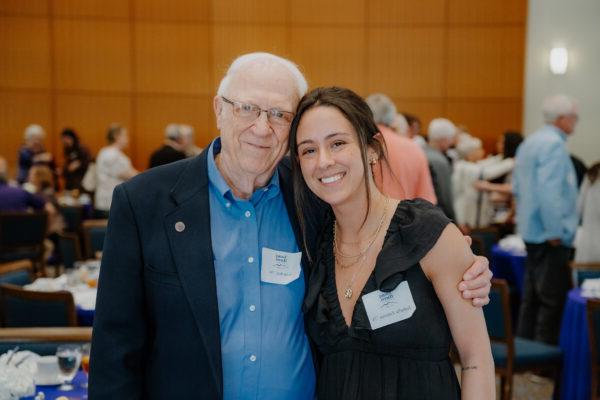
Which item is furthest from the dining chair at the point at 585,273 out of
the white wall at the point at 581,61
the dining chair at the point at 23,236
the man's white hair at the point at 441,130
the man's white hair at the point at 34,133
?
the man's white hair at the point at 34,133

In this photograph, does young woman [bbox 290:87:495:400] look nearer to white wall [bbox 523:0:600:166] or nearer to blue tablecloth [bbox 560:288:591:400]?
blue tablecloth [bbox 560:288:591:400]

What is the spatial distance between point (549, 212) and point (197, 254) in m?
3.86

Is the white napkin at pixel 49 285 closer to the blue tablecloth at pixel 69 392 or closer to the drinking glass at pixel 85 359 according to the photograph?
the drinking glass at pixel 85 359

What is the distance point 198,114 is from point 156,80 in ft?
2.57

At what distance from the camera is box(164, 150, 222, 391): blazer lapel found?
5.39 feet

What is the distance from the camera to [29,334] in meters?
2.80

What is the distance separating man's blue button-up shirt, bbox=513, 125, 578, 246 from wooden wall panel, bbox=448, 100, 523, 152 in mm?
5459

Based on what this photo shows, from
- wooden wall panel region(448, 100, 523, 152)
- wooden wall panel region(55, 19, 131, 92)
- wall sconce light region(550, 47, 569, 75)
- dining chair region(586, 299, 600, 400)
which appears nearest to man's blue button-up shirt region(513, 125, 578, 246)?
dining chair region(586, 299, 600, 400)

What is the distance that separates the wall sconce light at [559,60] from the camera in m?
9.42

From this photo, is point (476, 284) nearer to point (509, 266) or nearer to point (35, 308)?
point (35, 308)

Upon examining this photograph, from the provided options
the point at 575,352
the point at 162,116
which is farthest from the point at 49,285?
the point at 162,116

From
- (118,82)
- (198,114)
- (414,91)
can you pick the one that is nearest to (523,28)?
(414,91)

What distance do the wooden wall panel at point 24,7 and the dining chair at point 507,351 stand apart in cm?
865

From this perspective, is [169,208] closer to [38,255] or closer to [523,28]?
[38,255]
